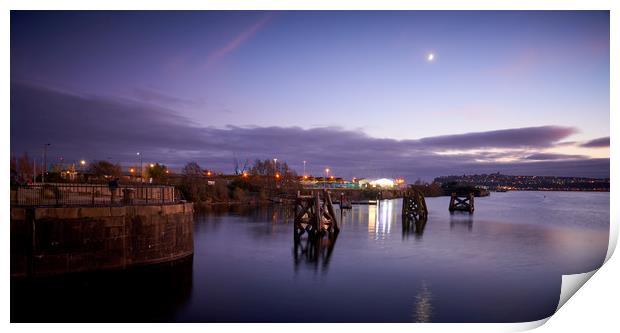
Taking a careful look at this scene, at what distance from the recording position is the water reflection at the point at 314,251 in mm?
18020

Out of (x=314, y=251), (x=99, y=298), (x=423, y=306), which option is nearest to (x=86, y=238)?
(x=99, y=298)

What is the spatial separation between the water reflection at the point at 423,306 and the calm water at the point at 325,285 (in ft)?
0.10

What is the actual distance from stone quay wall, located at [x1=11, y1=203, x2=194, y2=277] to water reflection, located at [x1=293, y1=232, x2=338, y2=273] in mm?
5475

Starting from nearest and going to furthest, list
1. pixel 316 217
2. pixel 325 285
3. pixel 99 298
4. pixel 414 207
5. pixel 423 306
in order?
pixel 99 298 → pixel 423 306 → pixel 325 285 → pixel 316 217 → pixel 414 207

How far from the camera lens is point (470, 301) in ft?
43.2

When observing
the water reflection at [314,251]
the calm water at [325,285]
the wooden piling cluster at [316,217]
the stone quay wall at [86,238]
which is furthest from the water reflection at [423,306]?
the wooden piling cluster at [316,217]

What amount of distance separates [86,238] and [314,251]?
1093 centimetres

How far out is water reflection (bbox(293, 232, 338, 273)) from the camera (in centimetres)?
1802

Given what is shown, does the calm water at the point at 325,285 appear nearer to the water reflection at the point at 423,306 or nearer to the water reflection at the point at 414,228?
the water reflection at the point at 423,306

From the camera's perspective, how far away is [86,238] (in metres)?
12.0

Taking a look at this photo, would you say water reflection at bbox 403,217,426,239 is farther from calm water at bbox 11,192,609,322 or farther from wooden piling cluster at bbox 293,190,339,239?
wooden piling cluster at bbox 293,190,339,239

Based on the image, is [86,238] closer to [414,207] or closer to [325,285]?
[325,285]

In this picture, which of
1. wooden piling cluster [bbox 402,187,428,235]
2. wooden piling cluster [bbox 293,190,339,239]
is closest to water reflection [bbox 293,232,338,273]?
wooden piling cluster [bbox 293,190,339,239]

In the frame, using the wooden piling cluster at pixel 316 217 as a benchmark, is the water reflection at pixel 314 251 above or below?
below
